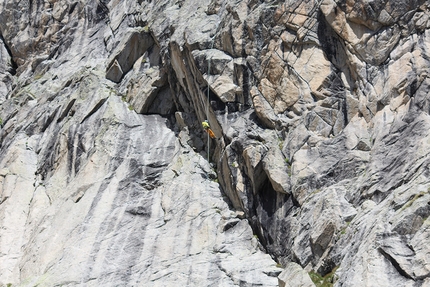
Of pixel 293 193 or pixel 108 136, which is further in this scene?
pixel 108 136

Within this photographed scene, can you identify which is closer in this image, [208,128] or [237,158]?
[237,158]

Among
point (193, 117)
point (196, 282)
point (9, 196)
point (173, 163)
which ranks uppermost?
point (193, 117)

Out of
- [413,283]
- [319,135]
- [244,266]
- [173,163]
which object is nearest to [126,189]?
[173,163]

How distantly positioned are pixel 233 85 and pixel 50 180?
1235 cm

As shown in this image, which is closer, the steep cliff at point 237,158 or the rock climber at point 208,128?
the steep cliff at point 237,158

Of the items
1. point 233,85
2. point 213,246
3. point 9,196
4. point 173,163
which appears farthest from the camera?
point 9,196

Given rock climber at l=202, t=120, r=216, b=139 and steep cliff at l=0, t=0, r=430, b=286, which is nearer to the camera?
steep cliff at l=0, t=0, r=430, b=286

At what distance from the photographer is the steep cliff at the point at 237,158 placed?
21.8m

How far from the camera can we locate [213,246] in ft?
87.2

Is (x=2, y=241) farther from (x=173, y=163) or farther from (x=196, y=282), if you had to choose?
(x=196, y=282)

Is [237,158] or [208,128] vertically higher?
[208,128]

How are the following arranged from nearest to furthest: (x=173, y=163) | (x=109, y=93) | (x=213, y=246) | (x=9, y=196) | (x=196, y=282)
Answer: (x=196, y=282) → (x=213, y=246) → (x=173, y=163) → (x=9, y=196) → (x=109, y=93)

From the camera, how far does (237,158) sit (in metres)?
28.0

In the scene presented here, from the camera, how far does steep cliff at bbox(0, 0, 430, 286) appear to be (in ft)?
71.4
